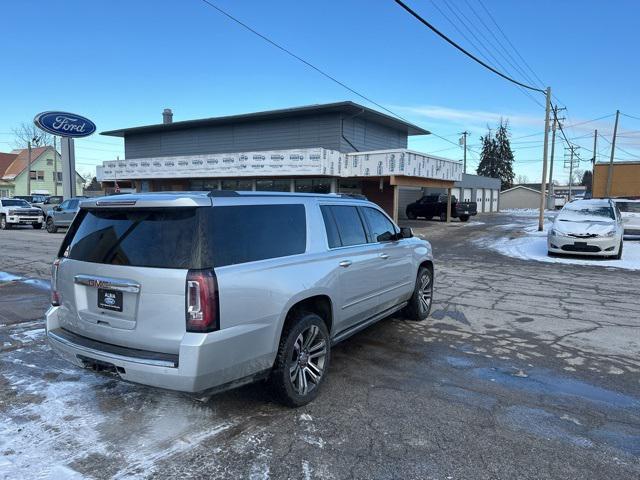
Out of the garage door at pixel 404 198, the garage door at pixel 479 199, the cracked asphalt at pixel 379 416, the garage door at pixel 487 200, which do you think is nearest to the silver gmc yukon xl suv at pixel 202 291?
the cracked asphalt at pixel 379 416

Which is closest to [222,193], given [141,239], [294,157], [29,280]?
[141,239]

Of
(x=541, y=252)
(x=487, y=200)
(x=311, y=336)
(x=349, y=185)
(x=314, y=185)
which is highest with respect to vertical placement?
(x=349, y=185)

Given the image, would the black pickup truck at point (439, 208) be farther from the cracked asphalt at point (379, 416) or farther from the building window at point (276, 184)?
the cracked asphalt at point (379, 416)

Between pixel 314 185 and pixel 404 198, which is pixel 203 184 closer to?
pixel 314 185

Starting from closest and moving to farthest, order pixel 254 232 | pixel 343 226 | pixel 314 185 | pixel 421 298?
pixel 254 232, pixel 343 226, pixel 421 298, pixel 314 185

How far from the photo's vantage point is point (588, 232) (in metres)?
13.1

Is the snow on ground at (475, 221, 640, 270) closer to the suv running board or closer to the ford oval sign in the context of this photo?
the suv running board

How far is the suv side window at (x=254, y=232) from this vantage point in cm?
327

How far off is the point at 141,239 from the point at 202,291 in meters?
0.69

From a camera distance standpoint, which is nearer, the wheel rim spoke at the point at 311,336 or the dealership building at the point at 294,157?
the wheel rim spoke at the point at 311,336

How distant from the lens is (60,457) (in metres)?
3.11

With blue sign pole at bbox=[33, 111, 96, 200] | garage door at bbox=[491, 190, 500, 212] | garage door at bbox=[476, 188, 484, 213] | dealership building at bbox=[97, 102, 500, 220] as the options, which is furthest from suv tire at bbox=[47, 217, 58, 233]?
garage door at bbox=[491, 190, 500, 212]

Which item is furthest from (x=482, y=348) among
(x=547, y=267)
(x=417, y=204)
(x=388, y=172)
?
(x=417, y=204)

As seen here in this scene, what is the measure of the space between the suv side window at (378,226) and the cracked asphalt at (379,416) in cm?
130
